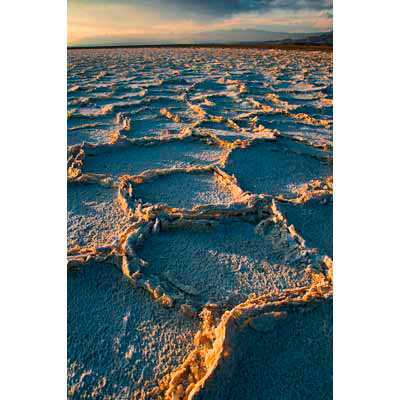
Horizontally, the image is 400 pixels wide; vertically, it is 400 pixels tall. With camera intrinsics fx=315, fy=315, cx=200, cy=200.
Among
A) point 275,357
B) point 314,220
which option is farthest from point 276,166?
point 275,357

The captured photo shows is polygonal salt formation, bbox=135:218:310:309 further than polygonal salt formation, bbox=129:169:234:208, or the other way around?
polygonal salt formation, bbox=129:169:234:208

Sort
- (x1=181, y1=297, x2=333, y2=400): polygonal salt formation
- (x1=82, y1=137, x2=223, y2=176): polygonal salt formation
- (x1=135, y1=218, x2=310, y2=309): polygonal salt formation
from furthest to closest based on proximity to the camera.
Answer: (x1=82, y1=137, x2=223, y2=176): polygonal salt formation < (x1=135, y1=218, x2=310, y2=309): polygonal salt formation < (x1=181, y1=297, x2=333, y2=400): polygonal salt formation

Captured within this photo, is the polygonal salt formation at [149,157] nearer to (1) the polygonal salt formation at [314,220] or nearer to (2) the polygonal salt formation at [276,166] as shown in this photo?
(2) the polygonal salt formation at [276,166]

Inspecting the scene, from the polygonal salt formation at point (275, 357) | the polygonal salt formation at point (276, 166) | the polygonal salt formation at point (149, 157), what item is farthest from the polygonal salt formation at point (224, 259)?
the polygonal salt formation at point (149, 157)

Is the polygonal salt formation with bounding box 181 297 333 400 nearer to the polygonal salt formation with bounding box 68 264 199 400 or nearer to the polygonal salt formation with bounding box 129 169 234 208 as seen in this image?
the polygonal salt formation with bounding box 68 264 199 400

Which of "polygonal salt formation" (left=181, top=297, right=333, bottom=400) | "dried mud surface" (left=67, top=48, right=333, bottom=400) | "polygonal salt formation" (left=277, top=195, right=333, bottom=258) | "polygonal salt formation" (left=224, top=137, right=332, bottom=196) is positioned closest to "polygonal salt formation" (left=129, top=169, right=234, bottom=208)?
"dried mud surface" (left=67, top=48, right=333, bottom=400)
